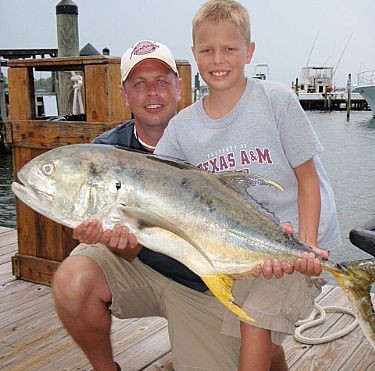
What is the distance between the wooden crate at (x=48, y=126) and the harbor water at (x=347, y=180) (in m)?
5.67

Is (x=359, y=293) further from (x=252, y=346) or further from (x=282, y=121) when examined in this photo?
(x=282, y=121)

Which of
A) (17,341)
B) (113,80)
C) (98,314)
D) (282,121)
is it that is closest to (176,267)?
(98,314)

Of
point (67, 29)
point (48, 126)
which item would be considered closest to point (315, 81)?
point (67, 29)

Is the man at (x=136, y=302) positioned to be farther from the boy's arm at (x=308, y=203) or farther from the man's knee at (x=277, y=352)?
the boy's arm at (x=308, y=203)

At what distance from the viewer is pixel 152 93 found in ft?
9.66

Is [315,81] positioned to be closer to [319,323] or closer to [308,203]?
[319,323]

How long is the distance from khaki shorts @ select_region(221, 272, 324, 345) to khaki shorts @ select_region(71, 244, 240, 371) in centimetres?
26

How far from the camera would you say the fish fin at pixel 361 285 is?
80.0 inches

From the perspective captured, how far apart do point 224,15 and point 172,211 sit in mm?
943

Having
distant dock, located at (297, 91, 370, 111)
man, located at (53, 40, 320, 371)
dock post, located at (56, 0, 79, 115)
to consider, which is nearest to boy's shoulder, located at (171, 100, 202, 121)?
man, located at (53, 40, 320, 371)

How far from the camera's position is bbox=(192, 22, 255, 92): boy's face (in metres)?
2.43

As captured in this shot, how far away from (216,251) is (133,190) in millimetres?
390

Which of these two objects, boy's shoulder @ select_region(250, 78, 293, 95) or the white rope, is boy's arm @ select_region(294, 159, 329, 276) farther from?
the white rope

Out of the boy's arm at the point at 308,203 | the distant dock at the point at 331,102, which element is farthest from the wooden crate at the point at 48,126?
the distant dock at the point at 331,102
